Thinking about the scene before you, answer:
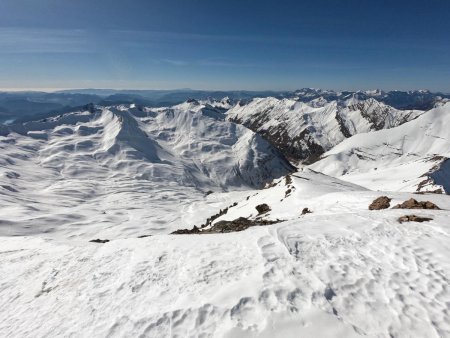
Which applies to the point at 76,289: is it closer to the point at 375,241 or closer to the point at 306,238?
the point at 306,238

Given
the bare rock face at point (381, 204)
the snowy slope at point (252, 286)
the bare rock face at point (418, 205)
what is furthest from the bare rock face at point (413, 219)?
the bare rock face at point (381, 204)

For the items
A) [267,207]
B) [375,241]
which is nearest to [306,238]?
[375,241]

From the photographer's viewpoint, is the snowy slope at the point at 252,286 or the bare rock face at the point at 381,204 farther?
the bare rock face at the point at 381,204

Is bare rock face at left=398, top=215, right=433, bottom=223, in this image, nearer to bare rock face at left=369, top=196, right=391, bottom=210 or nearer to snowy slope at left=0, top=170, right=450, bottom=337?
snowy slope at left=0, top=170, right=450, bottom=337

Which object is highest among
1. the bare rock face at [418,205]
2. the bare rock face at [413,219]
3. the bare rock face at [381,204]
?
the bare rock face at [413,219]

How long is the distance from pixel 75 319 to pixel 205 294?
582 centimetres

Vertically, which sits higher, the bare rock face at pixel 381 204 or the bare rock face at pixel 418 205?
the bare rock face at pixel 418 205

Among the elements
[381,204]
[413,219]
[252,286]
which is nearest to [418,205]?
[381,204]

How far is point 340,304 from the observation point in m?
12.6

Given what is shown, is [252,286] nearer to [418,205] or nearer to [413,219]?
[413,219]


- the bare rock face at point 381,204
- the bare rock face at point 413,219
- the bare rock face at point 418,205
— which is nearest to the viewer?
the bare rock face at point 413,219

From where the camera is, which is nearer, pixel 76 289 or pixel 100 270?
pixel 76 289

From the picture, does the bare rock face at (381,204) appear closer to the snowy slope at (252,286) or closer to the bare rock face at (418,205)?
the bare rock face at (418,205)

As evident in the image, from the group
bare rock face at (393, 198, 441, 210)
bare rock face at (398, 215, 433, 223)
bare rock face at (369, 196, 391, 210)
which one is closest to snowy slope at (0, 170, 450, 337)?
bare rock face at (398, 215, 433, 223)
